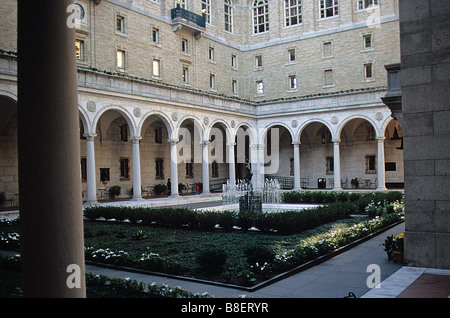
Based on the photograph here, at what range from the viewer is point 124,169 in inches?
1304

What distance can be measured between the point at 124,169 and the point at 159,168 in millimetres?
3734

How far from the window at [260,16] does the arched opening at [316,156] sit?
41.0ft

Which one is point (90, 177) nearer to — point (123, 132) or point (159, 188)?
point (123, 132)

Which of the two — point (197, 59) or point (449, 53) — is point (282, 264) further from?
point (197, 59)

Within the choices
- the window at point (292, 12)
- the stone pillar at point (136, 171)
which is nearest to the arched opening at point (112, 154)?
the stone pillar at point (136, 171)

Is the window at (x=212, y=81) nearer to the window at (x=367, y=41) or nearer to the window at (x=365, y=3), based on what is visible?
the window at (x=367, y=41)

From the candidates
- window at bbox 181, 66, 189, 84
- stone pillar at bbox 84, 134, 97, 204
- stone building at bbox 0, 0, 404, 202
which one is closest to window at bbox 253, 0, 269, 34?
stone building at bbox 0, 0, 404, 202

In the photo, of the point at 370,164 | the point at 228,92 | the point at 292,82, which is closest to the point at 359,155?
the point at 370,164

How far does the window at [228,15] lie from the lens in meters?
44.1

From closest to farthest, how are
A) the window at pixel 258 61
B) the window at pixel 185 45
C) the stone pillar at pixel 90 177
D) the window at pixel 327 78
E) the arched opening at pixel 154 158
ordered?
the stone pillar at pixel 90 177 < the arched opening at pixel 154 158 < the window at pixel 185 45 < the window at pixel 327 78 < the window at pixel 258 61

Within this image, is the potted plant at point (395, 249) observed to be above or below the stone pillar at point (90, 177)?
below

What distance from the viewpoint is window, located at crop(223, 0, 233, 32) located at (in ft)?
145
